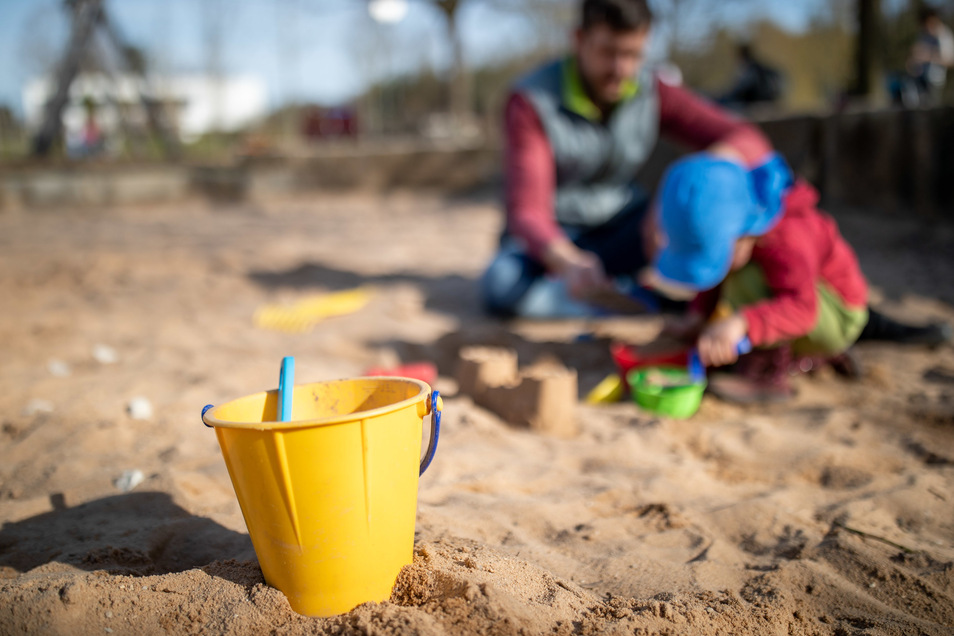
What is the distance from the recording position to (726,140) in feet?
10.8

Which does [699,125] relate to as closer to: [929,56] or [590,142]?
[590,142]

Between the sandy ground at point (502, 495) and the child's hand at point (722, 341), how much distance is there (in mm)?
202

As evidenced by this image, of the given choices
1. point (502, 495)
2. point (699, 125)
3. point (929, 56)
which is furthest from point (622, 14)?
point (929, 56)

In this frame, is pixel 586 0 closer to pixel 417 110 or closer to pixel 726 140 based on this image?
pixel 726 140

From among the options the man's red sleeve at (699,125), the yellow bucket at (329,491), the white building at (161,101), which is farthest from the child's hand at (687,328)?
the white building at (161,101)

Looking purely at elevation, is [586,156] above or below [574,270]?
above

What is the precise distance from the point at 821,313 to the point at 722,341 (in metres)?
0.46

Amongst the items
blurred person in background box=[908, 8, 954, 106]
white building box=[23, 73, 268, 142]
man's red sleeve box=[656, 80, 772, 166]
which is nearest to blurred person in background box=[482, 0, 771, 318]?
man's red sleeve box=[656, 80, 772, 166]

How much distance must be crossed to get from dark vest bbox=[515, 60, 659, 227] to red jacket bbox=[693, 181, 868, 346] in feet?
4.25

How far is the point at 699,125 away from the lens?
11.3 ft

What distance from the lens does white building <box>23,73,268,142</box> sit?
9.60 metres

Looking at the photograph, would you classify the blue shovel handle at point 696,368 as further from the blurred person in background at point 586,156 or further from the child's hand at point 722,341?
the blurred person in background at point 586,156

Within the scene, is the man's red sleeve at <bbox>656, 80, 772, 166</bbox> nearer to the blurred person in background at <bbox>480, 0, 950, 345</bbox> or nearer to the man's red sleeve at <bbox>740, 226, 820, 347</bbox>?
the blurred person in background at <bbox>480, 0, 950, 345</bbox>

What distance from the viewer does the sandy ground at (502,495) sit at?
3.62 ft
